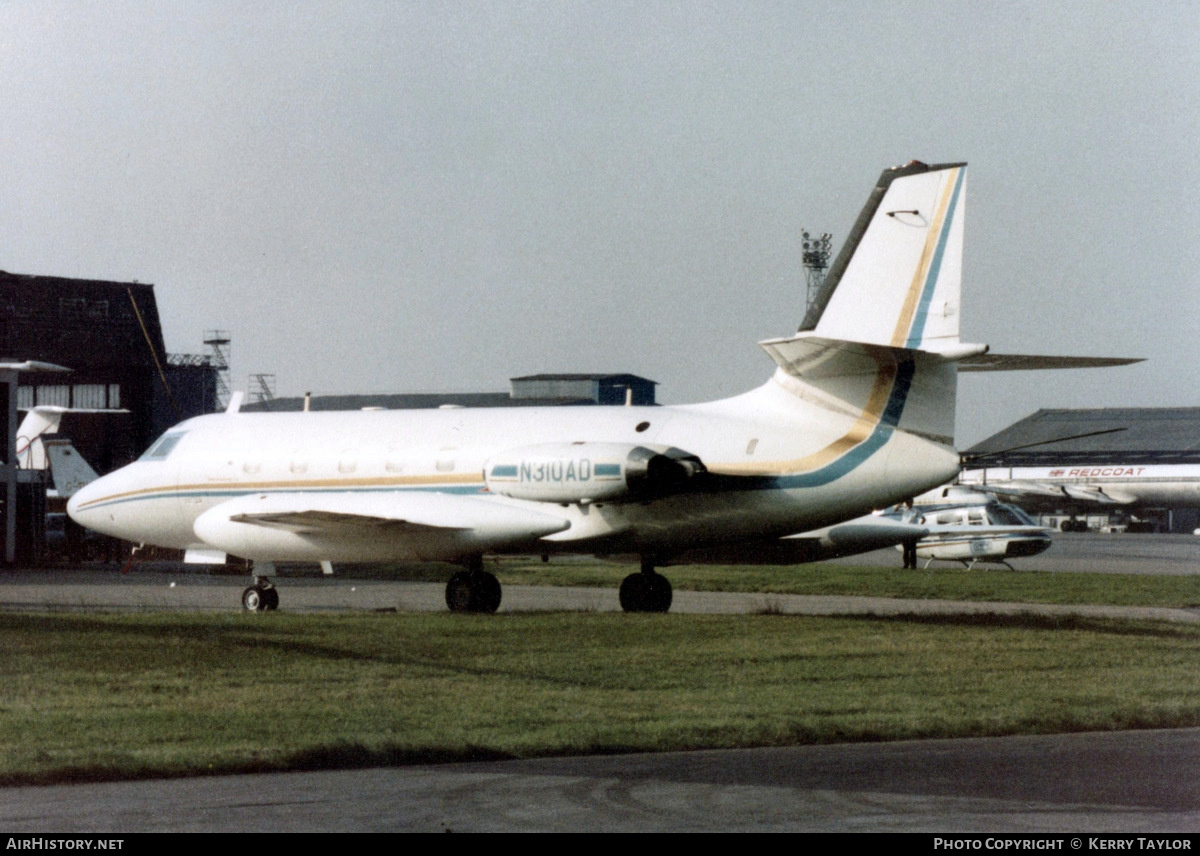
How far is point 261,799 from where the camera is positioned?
30.5 ft

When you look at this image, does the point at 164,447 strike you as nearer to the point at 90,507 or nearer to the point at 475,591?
the point at 90,507

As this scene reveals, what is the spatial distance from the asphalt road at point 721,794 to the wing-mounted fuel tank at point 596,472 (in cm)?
1031

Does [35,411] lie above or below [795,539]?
above

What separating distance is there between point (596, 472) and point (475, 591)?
378cm

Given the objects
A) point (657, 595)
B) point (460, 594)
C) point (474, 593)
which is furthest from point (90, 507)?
point (657, 595)

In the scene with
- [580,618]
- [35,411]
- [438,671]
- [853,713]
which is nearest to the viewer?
[853,713]

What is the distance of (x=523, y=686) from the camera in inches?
601

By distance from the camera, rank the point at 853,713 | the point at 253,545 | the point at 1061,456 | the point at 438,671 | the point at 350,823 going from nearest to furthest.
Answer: the point at 350,823, the point at 853,713, the point at 438,671, the point at 253,545, the point at 1061,456

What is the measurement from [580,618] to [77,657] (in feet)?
26.3

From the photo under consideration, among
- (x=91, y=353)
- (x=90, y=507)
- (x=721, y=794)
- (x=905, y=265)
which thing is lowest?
(x=721, y=794)

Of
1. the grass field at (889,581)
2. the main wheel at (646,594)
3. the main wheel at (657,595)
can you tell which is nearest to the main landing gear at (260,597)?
the main wheel at (646,594)
